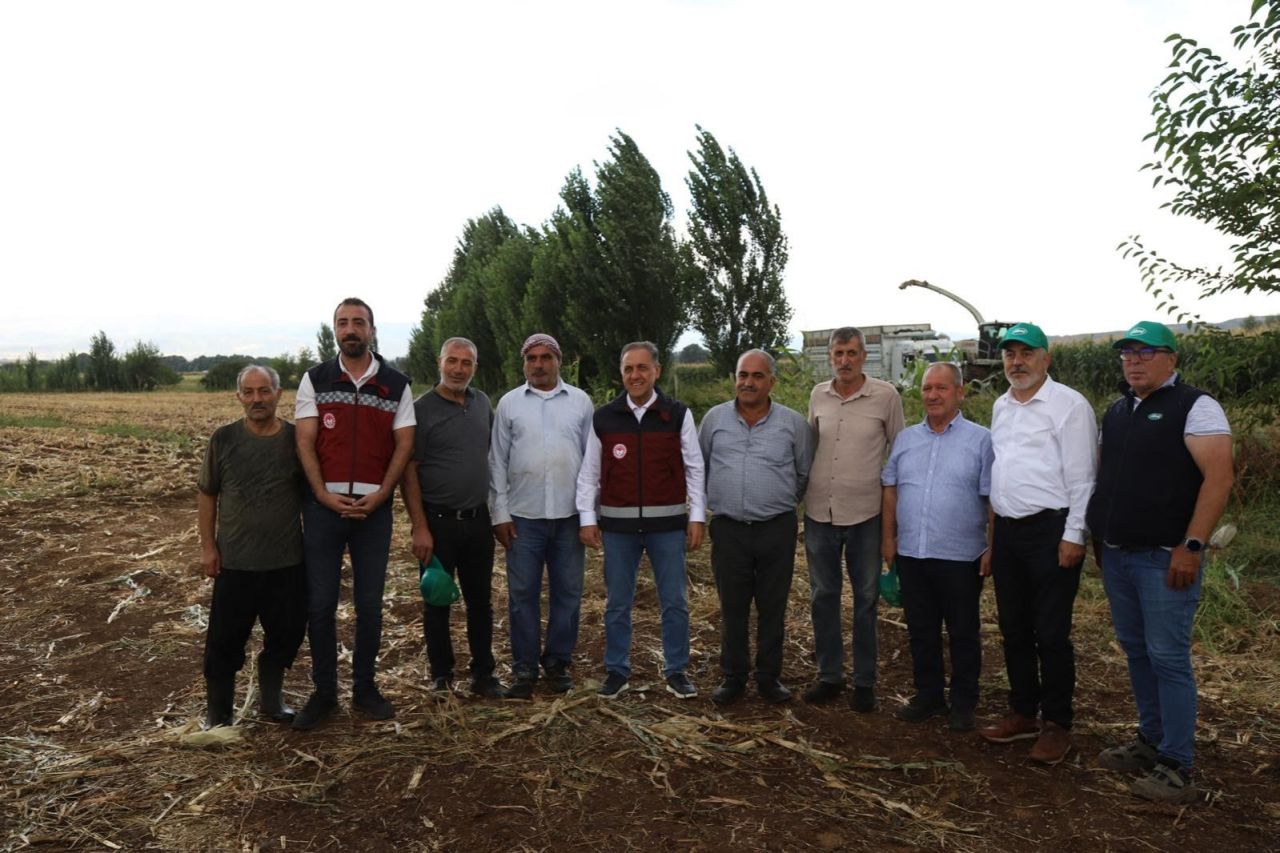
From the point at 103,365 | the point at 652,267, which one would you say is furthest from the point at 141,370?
the point at 652,267

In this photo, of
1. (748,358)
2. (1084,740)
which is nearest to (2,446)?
(748,358)

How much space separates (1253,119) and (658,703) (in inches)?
210

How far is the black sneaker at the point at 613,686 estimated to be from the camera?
15.4 ft

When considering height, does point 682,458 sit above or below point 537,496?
above

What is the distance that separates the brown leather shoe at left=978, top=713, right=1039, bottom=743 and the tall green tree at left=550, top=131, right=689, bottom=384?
17.8m

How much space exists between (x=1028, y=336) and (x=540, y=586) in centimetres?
260

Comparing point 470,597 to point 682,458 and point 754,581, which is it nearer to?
point 682,458

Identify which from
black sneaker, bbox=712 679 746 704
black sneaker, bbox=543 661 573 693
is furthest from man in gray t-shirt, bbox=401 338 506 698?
black sneaker, bbox=712 679 746 704

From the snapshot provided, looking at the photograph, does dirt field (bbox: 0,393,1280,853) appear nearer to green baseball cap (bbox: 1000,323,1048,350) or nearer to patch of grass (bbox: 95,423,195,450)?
green baseball cap (bbox: 1000,323,1048,350)

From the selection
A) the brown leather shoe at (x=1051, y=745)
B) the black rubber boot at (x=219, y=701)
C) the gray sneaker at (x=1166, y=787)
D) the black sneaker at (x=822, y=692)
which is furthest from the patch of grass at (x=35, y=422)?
the gray sneaker at (x=1166, y=787)

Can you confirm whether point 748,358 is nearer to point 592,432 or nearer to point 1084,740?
point 592,432

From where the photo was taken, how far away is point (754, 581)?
4.74 m

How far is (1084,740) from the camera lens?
4270 mm

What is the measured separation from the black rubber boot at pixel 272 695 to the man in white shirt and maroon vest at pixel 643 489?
150cm
